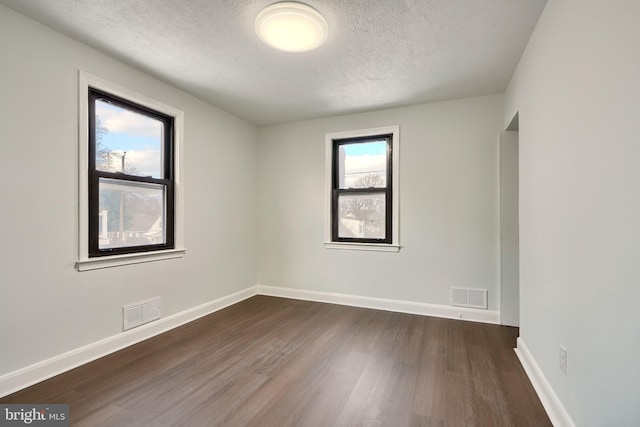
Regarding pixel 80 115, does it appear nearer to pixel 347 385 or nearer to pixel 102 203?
pixel 102 203

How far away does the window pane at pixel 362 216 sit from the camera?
3.94 metres

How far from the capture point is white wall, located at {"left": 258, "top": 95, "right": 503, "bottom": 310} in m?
3.38

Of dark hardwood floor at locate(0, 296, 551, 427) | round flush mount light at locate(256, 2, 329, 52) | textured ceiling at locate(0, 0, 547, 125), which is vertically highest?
textured ceiling at locate(0, 0, 547, 125)

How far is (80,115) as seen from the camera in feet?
7.72

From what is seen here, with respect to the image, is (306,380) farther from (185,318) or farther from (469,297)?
(469,297)

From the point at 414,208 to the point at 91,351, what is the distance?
3.52 metres

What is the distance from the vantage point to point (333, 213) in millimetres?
4176

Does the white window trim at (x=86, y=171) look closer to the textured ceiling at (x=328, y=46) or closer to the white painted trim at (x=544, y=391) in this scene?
the textured ceiling at (x=328, y=46)

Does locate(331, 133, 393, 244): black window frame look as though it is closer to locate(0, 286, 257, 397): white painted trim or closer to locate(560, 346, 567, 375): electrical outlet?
locate(0, 286, 257, 397): white painted trim

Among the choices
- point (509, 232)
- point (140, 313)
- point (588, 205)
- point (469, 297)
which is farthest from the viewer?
point (469, 297)

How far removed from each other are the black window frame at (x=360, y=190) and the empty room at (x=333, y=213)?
0.10 feet

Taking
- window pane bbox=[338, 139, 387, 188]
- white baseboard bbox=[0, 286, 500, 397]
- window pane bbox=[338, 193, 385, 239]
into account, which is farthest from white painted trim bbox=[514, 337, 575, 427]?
window pane bbox=[338, 139, 387, 188]

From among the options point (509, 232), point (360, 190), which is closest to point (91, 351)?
point (360, 190)

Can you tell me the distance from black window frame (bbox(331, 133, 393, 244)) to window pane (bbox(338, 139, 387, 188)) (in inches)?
1.6
